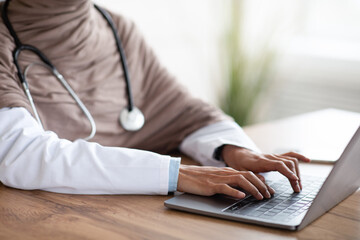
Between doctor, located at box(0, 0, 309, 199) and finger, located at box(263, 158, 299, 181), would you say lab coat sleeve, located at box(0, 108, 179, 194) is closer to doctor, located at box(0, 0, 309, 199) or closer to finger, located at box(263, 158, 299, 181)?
doctor, located at box(0, 0, 309, 199)

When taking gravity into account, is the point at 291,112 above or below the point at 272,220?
below

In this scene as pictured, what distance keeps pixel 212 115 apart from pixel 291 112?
7.71 feet

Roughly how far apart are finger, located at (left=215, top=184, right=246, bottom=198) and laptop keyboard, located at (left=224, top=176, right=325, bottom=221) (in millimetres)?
16

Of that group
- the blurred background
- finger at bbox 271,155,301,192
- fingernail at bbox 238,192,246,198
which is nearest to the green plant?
the blurred background

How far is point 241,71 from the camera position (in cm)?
359

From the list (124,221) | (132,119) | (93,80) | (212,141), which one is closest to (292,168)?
(212,141)

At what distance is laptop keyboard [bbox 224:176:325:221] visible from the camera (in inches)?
39.7

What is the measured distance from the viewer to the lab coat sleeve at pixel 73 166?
1.15 meters

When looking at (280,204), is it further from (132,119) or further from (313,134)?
(313,134)

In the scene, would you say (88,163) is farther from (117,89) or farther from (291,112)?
(291,112)

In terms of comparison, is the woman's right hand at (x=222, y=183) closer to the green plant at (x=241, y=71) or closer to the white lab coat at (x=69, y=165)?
the white lab coat at (x=69, y=165)

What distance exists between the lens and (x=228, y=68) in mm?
3631

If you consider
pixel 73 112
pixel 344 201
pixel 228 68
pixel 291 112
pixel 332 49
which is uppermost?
pixel 344 201

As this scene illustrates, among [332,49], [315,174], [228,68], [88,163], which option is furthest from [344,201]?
[332,49]
